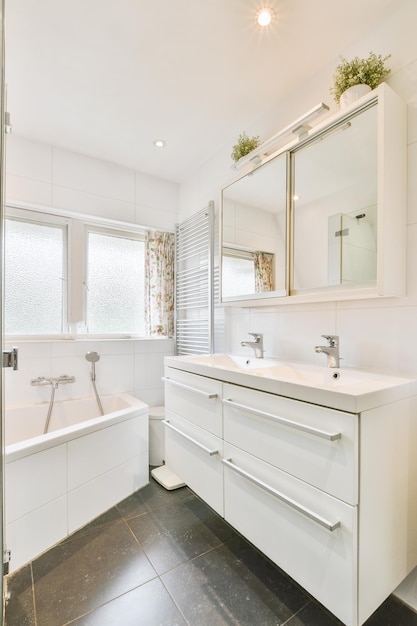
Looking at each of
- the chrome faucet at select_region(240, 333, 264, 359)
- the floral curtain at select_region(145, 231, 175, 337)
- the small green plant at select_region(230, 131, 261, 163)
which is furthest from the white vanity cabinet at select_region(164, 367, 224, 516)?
the small green plant at select_region(230, 131, 261, 163)

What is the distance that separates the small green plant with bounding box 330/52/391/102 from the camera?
128 centimetres

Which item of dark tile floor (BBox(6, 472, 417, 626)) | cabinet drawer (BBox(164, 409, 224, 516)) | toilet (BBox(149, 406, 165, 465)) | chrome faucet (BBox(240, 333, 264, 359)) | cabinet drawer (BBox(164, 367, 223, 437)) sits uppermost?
chrome faucet (BBox(240, 333, 264, 359))

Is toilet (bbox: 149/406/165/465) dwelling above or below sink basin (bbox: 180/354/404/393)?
below

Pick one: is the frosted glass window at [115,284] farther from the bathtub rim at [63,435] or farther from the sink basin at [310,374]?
the sink basin at [310,374]

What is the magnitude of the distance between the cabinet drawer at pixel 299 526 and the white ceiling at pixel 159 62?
6.34 ft

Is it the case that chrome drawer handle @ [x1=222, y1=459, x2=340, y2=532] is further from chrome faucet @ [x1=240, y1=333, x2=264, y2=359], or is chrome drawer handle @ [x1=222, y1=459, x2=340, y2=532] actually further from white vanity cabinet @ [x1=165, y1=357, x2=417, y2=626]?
chrome faucet @ [x1=240, y1=333, x2=264, y2=359]

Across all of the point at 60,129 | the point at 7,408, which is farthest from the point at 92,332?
the point at 60,129

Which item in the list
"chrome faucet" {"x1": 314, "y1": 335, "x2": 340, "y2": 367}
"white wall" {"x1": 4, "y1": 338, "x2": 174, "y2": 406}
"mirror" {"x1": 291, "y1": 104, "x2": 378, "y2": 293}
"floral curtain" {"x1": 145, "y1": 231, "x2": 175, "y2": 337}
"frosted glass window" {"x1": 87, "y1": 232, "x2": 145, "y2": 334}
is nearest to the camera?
"mirror" {"x1": 291, "y1": 104, "x2": 378, "y2": 293}

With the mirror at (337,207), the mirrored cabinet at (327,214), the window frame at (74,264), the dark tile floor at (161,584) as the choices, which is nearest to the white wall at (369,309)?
the mirrored cabinet at (327,214)

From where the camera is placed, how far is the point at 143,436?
2.16 meters

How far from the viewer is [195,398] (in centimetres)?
159

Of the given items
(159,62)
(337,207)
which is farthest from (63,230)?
(337,207)

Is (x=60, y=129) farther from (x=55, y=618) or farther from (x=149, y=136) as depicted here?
(x=55, y=618)

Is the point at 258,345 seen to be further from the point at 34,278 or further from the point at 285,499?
the point at 34,278
